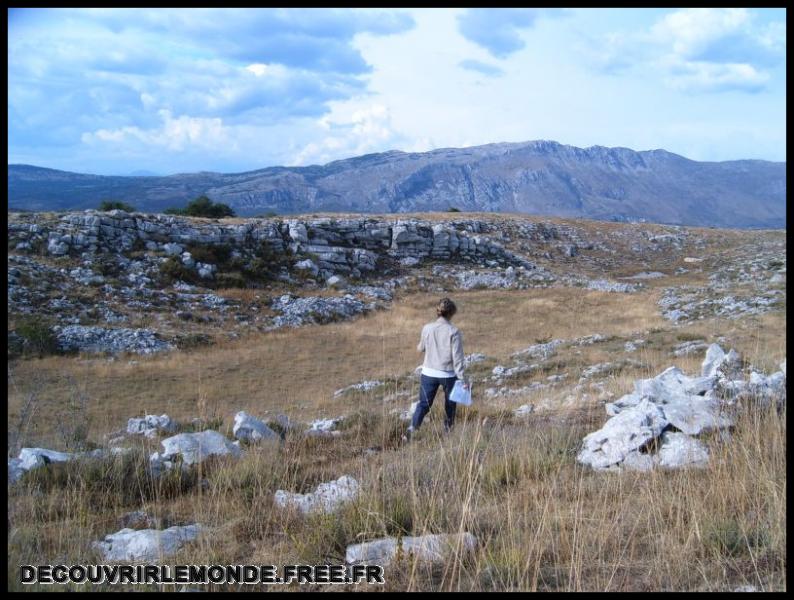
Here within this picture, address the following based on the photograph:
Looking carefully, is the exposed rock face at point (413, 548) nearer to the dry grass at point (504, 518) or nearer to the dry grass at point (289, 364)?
the dry grass at point (504, 518)

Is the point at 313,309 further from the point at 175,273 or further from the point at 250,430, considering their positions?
the point at 250,430

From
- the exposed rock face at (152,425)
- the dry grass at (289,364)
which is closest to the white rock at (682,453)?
the dry grass at (289,364)

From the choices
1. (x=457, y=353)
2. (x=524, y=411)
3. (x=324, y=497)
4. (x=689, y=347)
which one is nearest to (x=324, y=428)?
(x=457, y=353)

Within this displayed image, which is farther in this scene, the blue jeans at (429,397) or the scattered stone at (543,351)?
the scattered stone at (543,351)

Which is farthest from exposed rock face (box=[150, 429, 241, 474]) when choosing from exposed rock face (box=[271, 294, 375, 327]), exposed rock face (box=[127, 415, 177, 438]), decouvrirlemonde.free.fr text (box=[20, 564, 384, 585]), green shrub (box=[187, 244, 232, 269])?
green shrub (box=[187, 244, 232, 269])

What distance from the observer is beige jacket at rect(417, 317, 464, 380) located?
6574mm

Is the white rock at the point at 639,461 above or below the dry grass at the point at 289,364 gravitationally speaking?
above

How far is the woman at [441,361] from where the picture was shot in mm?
6566

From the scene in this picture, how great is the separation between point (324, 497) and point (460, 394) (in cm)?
274

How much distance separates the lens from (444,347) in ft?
21.9

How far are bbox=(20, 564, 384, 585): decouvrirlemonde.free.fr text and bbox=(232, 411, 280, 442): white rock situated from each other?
359 centimetres

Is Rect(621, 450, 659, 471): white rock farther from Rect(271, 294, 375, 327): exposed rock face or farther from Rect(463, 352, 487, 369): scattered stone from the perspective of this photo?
Rect(271, 294, 375, 327): exposed rock face

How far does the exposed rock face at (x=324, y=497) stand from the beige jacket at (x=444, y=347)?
2.84 m

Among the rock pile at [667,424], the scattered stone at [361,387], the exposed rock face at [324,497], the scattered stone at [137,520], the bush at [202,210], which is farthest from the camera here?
the bush at [202,210]
